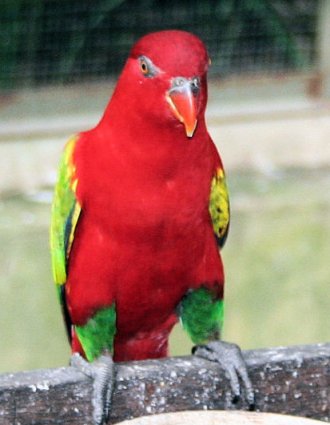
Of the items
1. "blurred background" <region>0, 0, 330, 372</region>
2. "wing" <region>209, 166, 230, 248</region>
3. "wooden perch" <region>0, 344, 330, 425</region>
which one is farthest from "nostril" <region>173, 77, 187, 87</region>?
Answer: "blurred background" <region>0, 0, 330, 372</region>

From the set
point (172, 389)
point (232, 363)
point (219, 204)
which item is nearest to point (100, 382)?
→ point (172, 389)

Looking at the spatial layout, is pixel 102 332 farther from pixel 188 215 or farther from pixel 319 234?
pixel 319 234

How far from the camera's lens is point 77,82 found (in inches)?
191

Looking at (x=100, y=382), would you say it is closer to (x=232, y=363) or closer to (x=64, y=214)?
(x=232, y=363)

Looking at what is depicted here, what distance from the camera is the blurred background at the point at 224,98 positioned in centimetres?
441

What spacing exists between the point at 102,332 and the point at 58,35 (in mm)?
2881

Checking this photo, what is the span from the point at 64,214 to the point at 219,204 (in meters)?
0.30

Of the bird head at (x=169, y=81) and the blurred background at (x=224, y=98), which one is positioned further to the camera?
the blurred background at (x=224, y=98)

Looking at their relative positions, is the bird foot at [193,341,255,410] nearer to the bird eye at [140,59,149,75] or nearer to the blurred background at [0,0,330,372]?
the bird eye at [140,59,149,75]

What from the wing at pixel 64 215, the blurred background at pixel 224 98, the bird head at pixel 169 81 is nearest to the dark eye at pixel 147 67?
the bird head at pixel 169 81

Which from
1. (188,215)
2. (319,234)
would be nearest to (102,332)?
(188,215)

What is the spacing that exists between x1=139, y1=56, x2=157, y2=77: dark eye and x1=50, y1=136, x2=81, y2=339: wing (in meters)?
0.25

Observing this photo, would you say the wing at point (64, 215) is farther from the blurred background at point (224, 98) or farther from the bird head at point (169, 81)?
the blurred background at point (224, 98)

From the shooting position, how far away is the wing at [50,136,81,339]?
7.00ft
